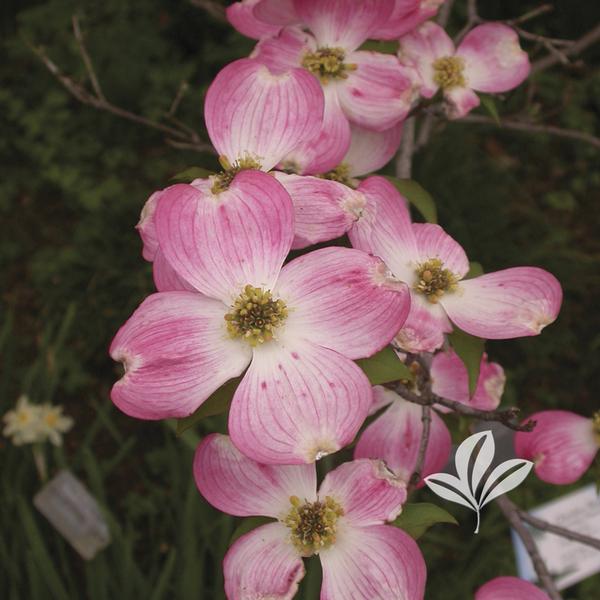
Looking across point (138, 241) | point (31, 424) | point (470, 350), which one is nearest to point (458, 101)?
point (470, 350)

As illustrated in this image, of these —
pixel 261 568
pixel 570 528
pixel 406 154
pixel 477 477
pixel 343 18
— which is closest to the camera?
pixel 477 477

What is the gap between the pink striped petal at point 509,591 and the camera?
52 centimetres

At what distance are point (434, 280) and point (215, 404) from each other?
20 cm

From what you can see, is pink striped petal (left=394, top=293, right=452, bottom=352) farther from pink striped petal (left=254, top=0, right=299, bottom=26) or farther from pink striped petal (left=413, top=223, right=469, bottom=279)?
pink striped petal (left=254, top=0, right=299, bottom=26)

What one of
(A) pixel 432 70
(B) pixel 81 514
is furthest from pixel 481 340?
(B) pixel 81 514

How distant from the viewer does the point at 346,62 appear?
60 centimetres

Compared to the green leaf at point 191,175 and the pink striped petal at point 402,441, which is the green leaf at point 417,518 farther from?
the green leaf at point 191,175

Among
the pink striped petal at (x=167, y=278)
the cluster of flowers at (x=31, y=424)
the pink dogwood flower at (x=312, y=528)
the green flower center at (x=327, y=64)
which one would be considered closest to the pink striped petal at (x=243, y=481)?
the pink dogwood flower at (x=312, y=528)

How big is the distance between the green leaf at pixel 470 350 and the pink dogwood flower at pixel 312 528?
94 mm

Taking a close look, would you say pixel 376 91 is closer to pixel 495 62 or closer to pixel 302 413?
pixel 495 62

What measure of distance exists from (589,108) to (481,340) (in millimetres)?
1633

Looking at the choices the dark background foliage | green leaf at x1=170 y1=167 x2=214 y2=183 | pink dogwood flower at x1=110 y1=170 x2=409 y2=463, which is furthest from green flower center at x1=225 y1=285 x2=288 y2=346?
the dark background foliage

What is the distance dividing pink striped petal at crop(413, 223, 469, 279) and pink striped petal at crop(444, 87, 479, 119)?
5.7 inches

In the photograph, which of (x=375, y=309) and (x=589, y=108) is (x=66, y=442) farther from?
(x=589, y=108)
